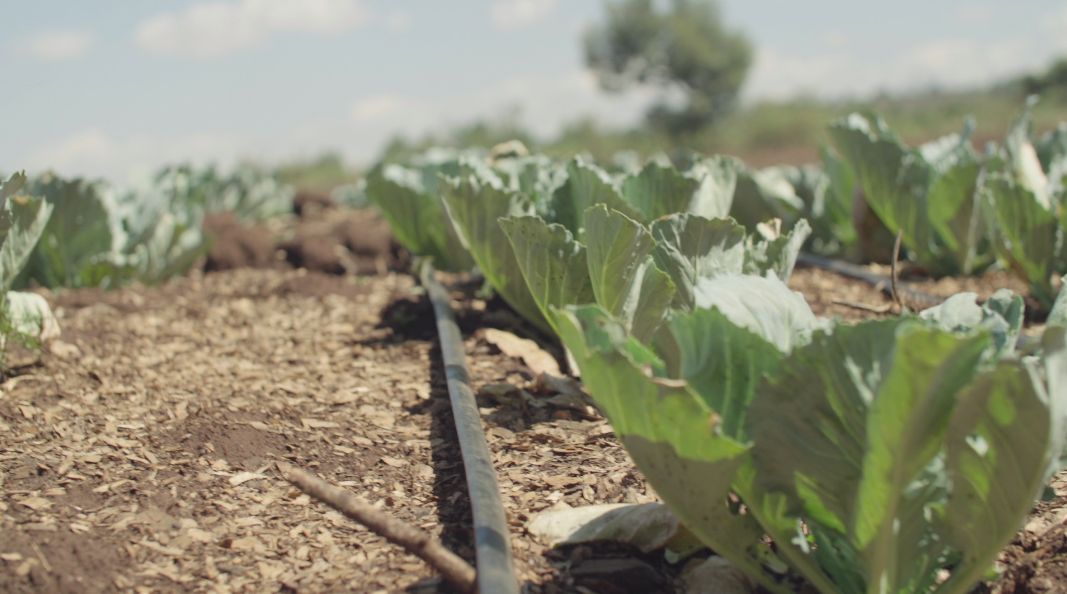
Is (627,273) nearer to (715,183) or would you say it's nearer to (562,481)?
(562,481)

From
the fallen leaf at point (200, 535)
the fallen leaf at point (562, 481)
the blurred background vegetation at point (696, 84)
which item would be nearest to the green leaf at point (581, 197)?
the fallen leaf at point (562, 481)

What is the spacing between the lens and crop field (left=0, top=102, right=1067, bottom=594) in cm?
142

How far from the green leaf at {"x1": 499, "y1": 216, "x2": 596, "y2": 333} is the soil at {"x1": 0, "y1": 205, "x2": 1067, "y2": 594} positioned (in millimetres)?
412

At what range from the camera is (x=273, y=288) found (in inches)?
206

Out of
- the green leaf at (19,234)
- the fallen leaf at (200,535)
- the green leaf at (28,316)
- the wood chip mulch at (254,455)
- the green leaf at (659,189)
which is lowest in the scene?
the fallen leaf at (200,535)

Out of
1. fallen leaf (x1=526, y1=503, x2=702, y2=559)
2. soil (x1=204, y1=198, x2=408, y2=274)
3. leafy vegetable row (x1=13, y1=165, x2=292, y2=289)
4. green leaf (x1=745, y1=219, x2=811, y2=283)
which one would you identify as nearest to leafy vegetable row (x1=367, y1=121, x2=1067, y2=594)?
fallen leaf (x1=526, y1=503, x2=702, y2=559)

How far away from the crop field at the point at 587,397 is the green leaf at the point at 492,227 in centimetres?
2

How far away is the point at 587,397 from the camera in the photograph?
2.96 m

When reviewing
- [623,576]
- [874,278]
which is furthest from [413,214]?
Result: [623,576]

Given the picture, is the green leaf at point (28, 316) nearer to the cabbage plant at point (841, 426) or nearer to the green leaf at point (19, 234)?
the green leaf at point (19, 234)

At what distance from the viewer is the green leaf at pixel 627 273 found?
233 centimetres

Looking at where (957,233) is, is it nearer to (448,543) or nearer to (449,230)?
(449,230)

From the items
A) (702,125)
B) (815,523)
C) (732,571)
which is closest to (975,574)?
(815,523)

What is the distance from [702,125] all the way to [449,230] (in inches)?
Answer: 1282
